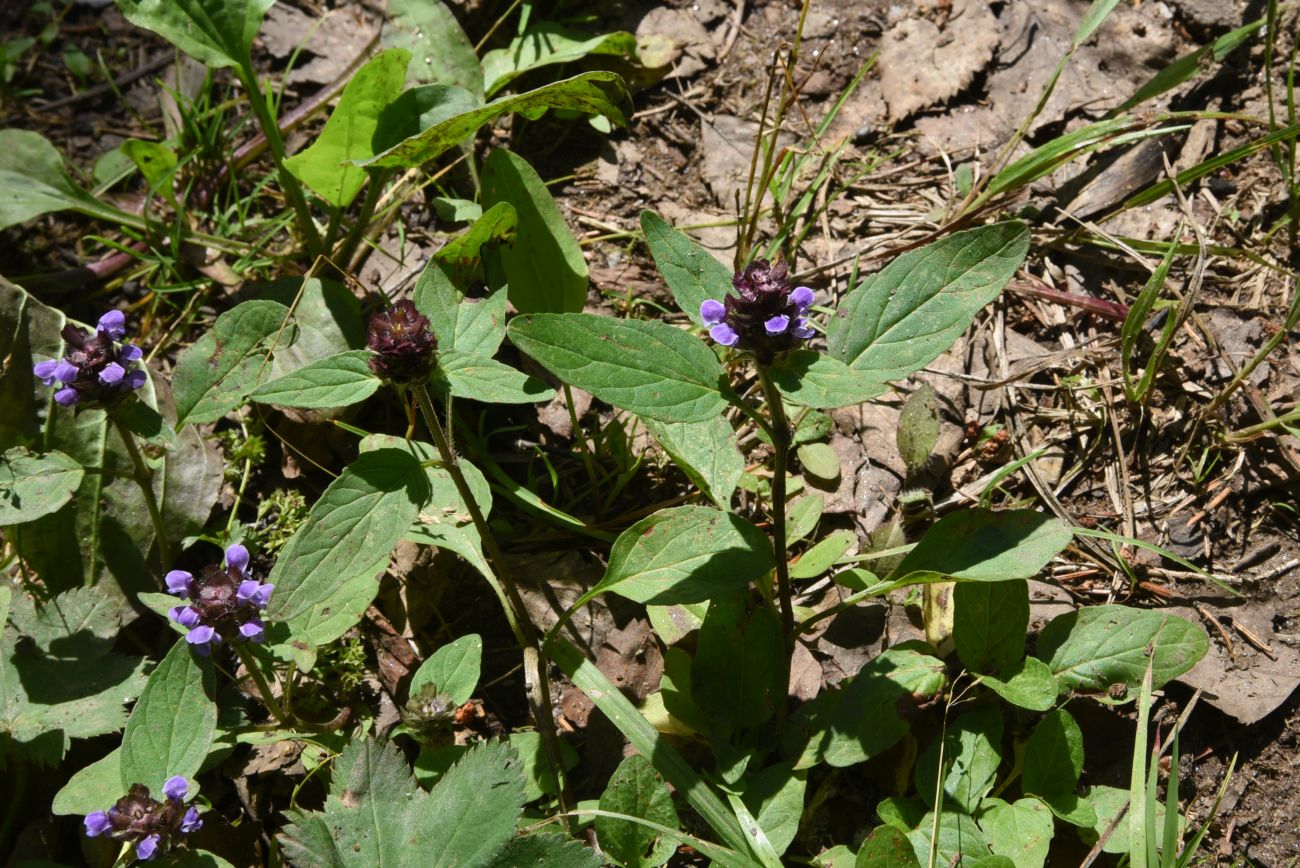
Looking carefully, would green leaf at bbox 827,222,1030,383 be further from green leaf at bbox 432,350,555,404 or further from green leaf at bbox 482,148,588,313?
green leaf at bbox 482,148,588,313

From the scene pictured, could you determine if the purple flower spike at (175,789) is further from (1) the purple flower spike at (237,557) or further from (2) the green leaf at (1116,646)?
(2) the green leaf at (1116,646)

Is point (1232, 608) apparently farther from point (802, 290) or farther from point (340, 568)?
point (340, 568)

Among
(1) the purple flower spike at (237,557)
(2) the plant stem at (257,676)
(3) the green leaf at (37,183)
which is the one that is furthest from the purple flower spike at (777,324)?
(3) the green leaf at (37,183)

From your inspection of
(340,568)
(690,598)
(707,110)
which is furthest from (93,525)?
(707,110)

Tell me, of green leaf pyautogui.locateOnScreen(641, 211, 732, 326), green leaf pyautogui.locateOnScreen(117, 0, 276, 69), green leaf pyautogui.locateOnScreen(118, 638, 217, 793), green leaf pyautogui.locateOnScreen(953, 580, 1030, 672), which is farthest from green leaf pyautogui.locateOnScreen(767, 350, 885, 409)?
green leaf pyautogui.locateOnScreen(117, 0, 276, 69)

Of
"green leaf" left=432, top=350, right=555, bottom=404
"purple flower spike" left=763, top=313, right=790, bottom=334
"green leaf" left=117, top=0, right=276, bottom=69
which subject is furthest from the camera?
"green leaf" left=117, top=0, right=276, bottom=69
